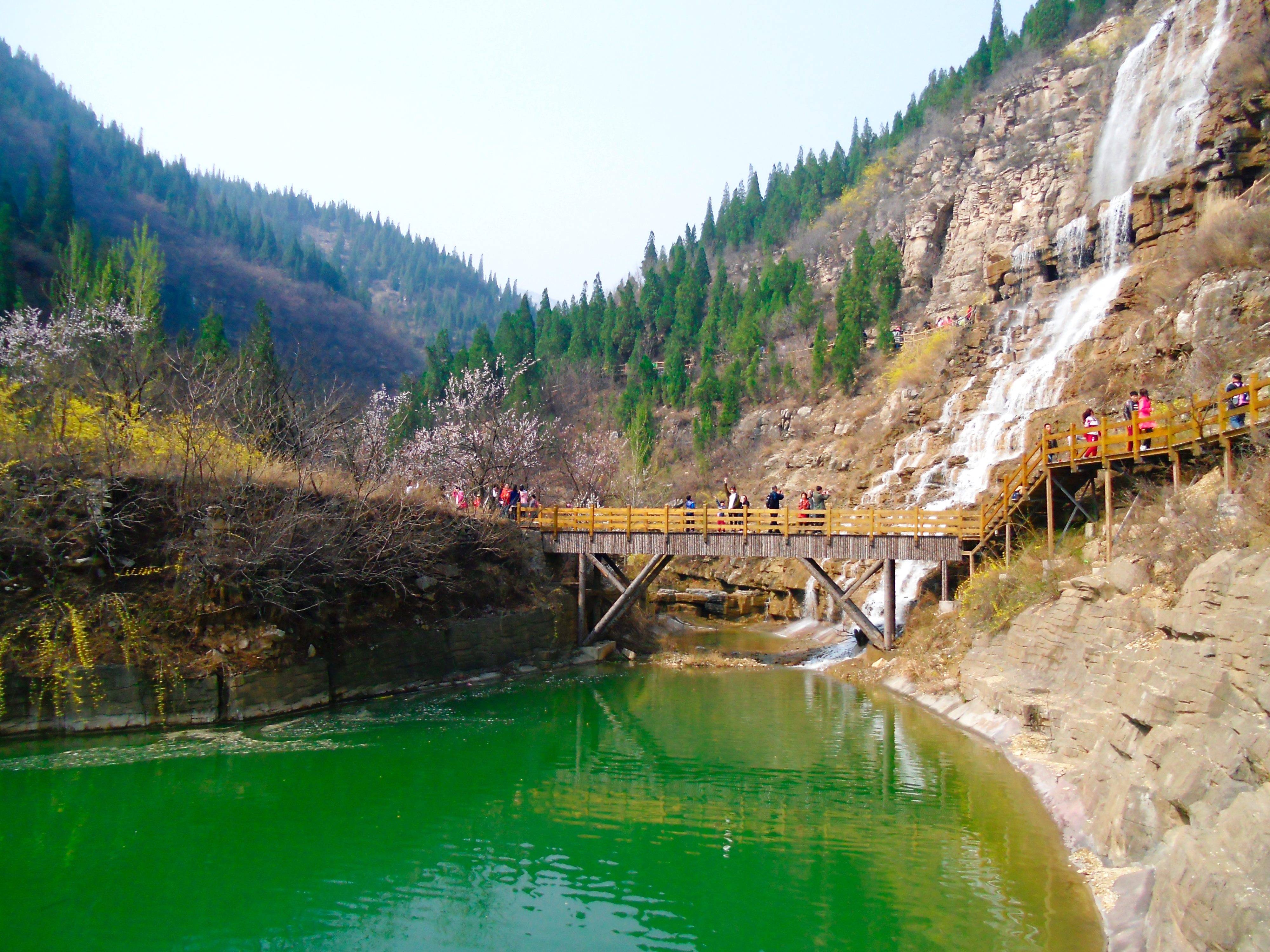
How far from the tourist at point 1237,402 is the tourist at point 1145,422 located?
158 centimetres

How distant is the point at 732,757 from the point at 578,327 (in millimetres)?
82167

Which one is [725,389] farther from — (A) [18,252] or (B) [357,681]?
(A) [18,252]

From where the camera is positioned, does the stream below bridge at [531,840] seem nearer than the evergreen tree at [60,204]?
Yes

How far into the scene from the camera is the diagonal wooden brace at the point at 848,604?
27.5 metres

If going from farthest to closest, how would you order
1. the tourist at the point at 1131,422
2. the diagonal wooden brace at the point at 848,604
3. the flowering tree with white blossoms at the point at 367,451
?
1. the diagonal wooden brace at the point at 848,604
2. the flowering tree with white blossoms at the point at 367,451
3. the tourist at the point at 1131,422

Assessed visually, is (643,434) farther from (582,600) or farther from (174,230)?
(174,230)

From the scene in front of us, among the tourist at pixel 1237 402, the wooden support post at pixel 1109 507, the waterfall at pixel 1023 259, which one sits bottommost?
the wooden support post at pixel 1109 507

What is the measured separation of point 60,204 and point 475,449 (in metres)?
71.1

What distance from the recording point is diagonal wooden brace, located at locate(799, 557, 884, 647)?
27469 millimetres

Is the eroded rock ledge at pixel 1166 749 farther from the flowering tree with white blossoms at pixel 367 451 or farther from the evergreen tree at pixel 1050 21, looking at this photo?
the evergreen tree at pixel 1050 21

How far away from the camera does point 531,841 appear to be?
12828 millimetres

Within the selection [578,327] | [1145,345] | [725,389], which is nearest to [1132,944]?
[1145,345]

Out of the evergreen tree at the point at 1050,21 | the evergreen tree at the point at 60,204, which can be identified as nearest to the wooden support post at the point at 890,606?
the evergreen tree at the point at 1050,21

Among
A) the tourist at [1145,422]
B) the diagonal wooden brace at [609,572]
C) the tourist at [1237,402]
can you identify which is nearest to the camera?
the tourist at [1237,402]
